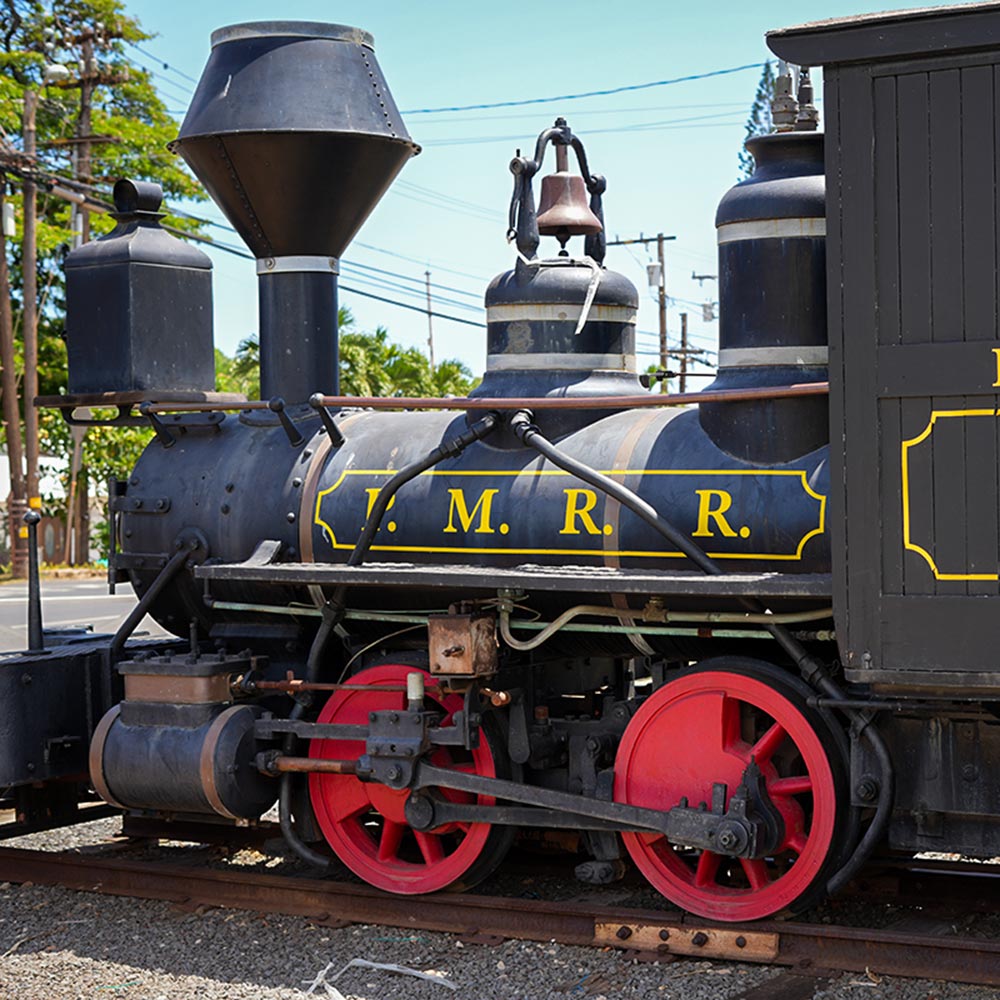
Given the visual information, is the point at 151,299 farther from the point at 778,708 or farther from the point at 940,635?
the point at 940,635

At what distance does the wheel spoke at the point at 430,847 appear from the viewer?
251 inches

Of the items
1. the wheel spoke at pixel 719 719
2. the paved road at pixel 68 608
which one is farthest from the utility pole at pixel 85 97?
the wheel spoke at pixel 719 719

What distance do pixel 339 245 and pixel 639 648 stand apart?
259cm

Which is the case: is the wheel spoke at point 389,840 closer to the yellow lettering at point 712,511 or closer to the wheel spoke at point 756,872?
the wheel spoke at point 756,872

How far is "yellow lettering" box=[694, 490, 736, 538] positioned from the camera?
5551mm

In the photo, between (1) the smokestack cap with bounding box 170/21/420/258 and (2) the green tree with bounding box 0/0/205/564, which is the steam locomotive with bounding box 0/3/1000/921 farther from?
(2) the green tree with bounding box 0/0/205/564

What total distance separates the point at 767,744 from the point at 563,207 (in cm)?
248

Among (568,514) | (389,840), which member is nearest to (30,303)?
(389,840)

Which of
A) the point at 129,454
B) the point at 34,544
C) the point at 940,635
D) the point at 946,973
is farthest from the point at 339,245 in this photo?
the point at 129,454

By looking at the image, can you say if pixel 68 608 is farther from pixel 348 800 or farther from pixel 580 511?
pixel 580 511

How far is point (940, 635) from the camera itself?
4.70 metres

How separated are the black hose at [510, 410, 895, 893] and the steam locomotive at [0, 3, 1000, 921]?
0.06 ft

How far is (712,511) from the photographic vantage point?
5.60 m

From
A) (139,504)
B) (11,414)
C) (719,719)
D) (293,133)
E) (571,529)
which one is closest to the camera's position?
(719,719)
